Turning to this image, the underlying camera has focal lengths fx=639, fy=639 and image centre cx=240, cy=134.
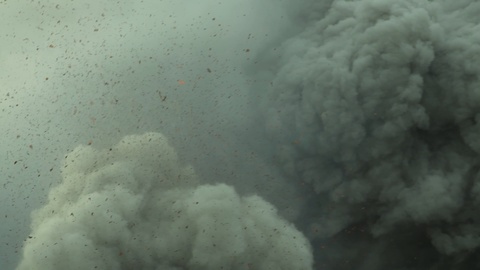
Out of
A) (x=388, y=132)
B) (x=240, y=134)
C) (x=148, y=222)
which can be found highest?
(x=240, y=134)

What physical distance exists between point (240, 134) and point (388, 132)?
214 cm

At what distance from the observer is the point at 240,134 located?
30.9ft

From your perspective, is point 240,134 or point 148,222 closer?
point 148,222

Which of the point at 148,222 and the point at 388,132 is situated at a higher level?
the point at 388,132

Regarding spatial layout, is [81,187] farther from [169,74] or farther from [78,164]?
[169,74]

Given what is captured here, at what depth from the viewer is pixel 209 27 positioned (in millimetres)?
9664

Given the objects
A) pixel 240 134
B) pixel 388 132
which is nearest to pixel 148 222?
pixel 240 134

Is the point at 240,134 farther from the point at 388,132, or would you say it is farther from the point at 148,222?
the point at 388,132

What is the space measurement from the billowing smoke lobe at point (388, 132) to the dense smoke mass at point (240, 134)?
2 centimetres

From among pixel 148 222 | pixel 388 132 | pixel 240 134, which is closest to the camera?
pixel 388 132

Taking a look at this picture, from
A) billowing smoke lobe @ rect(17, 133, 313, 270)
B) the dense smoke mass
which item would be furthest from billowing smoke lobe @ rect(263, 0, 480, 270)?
billowing smoke lobe @ rect(17, 133, 313, 270)

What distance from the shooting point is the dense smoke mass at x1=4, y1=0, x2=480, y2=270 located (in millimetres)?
8711

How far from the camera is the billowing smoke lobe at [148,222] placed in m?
8.66

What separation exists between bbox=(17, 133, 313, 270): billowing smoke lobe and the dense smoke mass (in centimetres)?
2
